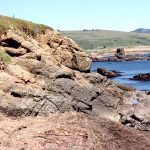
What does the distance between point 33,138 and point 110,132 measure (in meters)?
5.35

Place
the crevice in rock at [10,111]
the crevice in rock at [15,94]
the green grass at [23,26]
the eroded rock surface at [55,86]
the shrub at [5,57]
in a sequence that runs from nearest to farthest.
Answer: the crevice in rock at [10,111] → the crevice in rock at [15,94] → the eroded rock surface at [55,86] → the shrub at [5,57] → the green grass at [23,26]

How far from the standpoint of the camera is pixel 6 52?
Answer: 3866 centimetres

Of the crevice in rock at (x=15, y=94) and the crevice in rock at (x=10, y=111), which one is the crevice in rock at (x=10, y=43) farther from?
the crevice in rock at (x=10, y=111)

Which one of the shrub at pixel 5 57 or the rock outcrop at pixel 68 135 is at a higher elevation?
the shrub at pixel 5 57

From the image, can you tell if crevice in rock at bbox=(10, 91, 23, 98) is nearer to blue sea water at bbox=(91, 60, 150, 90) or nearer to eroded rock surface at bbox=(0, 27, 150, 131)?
eroded rock surface at bbox=(0, 27, 150, 131)

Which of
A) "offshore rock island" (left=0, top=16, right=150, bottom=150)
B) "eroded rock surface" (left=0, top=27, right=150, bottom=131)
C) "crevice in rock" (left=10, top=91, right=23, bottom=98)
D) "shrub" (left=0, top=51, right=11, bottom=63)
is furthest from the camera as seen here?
"shrub" (left=0, top=51, right=11, bottom=63)

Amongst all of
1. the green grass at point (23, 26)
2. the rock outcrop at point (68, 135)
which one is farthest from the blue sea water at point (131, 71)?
the rock outcrop at point (68, 135)

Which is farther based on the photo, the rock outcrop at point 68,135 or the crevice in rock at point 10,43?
the crevice in rock at point 10,43

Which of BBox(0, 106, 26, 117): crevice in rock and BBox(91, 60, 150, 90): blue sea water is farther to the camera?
BBox(91, 60, 150, 90): blue sea water

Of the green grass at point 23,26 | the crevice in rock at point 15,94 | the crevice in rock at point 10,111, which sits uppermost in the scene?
the green grass at point 23,26

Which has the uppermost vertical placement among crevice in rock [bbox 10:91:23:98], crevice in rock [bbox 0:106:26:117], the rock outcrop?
crevice in rock [bbox 10:91:23:98]

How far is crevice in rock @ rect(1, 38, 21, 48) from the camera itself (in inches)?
1553

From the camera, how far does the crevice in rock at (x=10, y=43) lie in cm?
3944

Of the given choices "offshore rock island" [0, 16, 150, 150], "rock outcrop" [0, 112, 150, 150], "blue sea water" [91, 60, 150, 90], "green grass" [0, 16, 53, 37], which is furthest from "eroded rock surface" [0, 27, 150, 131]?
"blue sea water" [91, 60, 150, 90]
